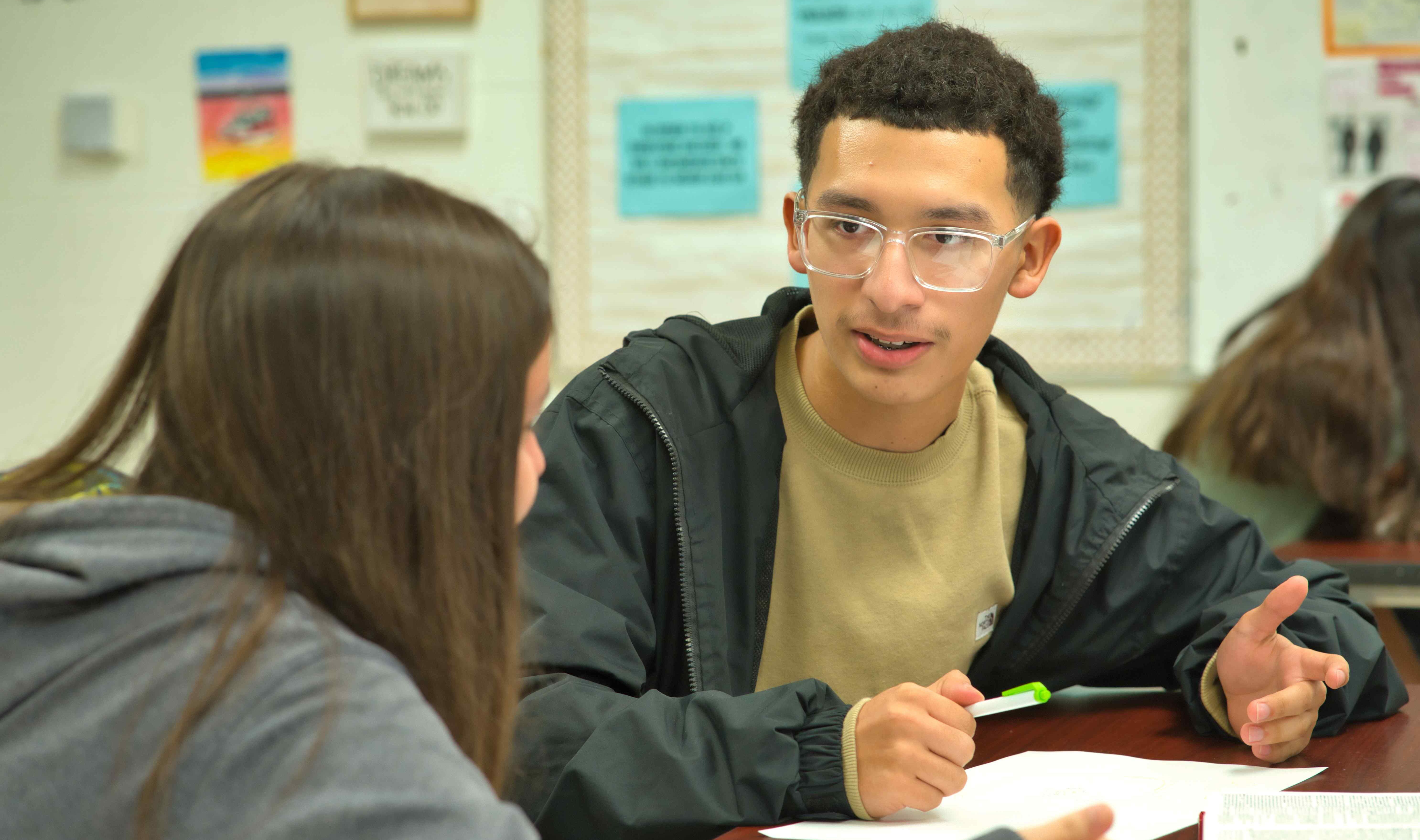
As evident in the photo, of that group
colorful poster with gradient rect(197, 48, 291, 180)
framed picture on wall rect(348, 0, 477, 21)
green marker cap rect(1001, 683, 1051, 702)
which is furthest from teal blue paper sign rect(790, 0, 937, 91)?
green marker cap rect(1001, 683, 1051, 702)

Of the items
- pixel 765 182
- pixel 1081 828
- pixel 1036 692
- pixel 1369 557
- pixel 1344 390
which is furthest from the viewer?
pixel 765 182

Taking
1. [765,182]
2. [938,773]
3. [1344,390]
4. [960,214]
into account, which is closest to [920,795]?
[938,773]

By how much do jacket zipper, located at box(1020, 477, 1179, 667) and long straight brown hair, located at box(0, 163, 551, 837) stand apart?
2.59ft

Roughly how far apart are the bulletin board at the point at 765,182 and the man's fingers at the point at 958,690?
1.76m

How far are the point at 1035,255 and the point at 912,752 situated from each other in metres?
0.72

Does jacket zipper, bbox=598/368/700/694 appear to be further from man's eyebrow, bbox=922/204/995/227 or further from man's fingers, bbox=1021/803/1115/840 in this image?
man's fingers, bbox=1021/803/1115/840

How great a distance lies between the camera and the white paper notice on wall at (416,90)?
8.79 feet

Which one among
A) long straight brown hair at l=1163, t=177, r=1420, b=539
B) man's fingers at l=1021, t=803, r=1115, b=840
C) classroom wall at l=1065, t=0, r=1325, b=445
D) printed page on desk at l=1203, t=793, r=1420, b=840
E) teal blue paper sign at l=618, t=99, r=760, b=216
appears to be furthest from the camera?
teal blue paper sign at l=618, t=99, r=760, b=216

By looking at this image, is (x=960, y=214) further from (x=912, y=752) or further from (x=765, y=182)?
(x=765, y=182)

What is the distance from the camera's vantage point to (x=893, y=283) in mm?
1243

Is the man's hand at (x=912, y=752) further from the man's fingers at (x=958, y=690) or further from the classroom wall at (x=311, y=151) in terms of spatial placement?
the classroom wall at (x=311, y=151)

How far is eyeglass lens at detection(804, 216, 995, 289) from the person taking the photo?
1263 millimetres

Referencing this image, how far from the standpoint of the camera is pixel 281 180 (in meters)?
0.71

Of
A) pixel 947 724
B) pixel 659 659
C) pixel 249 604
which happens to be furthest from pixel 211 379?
pixel 659 659
